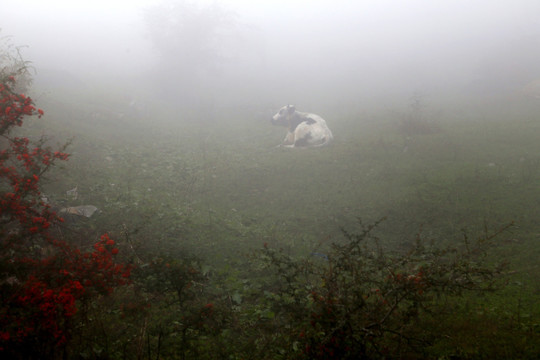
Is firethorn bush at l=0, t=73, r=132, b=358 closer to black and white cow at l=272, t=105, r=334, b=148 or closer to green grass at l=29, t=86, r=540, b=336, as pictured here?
green grass at l=29, t=86, r=540, b=336

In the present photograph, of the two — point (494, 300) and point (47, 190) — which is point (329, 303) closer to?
point (494, 300)

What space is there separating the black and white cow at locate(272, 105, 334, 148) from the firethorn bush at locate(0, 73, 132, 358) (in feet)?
47.0

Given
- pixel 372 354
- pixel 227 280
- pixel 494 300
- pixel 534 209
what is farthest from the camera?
pixel 534 209

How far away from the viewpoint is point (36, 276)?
547 cm

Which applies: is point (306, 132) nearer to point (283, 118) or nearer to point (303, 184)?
point (283, 118)

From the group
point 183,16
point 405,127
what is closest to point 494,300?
point 405,127

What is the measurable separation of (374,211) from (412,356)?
316 inches

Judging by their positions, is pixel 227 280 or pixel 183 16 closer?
pixel 227 280

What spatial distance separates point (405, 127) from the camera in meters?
20.5

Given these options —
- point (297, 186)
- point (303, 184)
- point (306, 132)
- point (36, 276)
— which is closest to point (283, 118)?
point (306, 132)

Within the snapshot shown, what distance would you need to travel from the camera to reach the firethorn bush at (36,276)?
398 centimetres

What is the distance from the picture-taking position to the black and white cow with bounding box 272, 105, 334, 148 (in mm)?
20078

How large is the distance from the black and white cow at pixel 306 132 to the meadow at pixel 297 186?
84 centimetres

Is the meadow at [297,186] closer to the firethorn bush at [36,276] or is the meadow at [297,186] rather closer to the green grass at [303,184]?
the green grass at [303,184]
